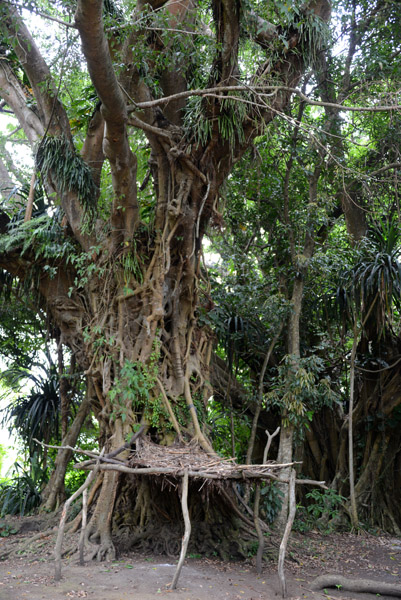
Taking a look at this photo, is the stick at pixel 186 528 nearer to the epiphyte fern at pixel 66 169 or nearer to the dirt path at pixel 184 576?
the dirt path at pixel 184 576

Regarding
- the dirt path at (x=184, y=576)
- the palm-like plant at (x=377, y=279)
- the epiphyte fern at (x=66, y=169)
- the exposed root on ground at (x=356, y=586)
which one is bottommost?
the dirt path at (x=184, y=576)

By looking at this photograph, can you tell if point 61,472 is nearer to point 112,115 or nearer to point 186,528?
point 186,528

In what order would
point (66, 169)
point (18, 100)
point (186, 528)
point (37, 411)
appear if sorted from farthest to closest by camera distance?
1. point (37, 411)
2. point (18, 100)
3. point (66, 169)
4. point (186, 528)

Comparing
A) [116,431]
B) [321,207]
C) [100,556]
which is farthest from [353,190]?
[100,556]

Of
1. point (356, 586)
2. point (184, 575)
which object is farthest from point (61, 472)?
point (356, 586)

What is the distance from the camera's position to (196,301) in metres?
7.50

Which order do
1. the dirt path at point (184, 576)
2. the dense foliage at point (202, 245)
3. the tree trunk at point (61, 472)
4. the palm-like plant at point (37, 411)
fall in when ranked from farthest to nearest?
1. the palm-like plant at point (37, 411)
2. the tree trunk at point (61, 472)
3. the dense foliage at point (202, 245)
4. the dirt path at point (184, 576)

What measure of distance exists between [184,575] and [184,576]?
4 cm

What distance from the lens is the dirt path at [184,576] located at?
15.1 feet

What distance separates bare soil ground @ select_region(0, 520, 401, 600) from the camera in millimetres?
4625

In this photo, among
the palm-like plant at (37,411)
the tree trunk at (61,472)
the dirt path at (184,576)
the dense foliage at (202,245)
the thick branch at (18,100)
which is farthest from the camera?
the palm-like plant at (37,411)

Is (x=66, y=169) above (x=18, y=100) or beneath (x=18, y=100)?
beneath

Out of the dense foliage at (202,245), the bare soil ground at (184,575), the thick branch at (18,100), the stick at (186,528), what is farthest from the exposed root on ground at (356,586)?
the thick branch at (18,100)

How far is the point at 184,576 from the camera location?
5.31 meters
